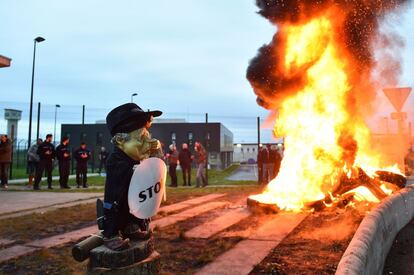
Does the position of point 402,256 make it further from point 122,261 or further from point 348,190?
point 122,261

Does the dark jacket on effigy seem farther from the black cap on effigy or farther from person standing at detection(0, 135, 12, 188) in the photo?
person standing at detection(0, 135, 12, 188)

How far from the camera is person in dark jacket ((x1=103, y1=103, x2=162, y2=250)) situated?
300cm

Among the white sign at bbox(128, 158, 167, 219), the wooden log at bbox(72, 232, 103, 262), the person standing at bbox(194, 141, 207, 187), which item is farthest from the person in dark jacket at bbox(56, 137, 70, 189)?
the white sign at bbox(128, 158, 167, 219)

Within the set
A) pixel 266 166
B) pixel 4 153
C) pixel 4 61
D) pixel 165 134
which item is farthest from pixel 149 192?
pixel 165 134

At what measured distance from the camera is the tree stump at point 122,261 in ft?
8.85

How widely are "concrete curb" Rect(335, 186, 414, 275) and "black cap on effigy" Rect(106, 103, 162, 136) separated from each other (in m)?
2.14

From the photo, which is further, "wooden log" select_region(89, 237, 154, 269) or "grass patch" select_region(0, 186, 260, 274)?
"grass patch" select_region(0, 186, 260, 274)

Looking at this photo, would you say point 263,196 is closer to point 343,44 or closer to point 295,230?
point 295,230

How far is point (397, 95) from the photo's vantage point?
425 inches

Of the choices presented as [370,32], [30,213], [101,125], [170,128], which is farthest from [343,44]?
[101,125]

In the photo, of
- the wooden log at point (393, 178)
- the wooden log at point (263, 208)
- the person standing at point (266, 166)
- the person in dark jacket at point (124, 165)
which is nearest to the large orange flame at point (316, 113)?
the wooden log at point (393, 178)

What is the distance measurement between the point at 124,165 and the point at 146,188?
12.8 inches

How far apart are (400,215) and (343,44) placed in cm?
453

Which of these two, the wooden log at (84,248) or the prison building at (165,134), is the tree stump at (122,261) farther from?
the prison building at (165,134)
